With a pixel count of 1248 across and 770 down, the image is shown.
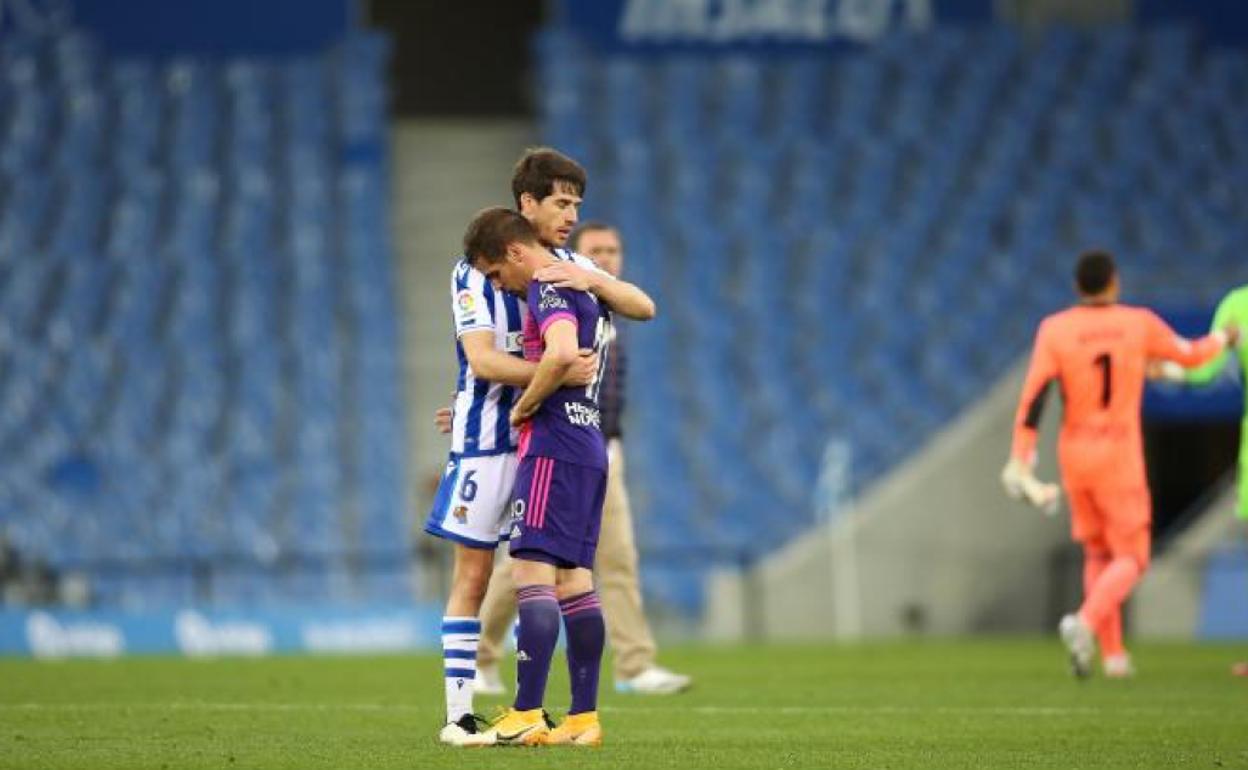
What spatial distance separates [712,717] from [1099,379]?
3917mm

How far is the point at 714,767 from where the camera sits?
300 inches

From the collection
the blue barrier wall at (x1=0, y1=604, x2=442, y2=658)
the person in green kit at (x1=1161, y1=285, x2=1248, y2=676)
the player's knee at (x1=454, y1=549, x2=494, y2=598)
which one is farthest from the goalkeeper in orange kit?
the blue barrier wall at (x1=0, y1=604, x2=442, y2=658)

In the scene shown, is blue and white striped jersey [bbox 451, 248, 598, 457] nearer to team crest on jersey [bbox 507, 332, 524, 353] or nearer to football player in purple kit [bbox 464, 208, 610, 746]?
team crest on jersey [bbox 507, 332, 524, 353]

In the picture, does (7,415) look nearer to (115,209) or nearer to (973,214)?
(115,209)

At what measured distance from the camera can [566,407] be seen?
8219 millimetres

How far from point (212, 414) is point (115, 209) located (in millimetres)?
3249

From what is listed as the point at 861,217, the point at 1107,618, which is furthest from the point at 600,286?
the point at 861,217

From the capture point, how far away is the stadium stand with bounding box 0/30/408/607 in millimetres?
24156

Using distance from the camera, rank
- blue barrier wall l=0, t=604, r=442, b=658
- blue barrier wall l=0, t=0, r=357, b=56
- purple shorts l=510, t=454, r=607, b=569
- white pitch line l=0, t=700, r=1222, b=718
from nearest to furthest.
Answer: purple shorts l=510, t=454, r=607, b=569
white pitch line l=0, t=700, r=1222, b=718
blue barrier wall l=0, t=604, r=442, b=658
blue barrier wall l=0, t=0, r=357, b=56

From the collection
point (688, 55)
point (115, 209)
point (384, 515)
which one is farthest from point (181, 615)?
point (688, 55)

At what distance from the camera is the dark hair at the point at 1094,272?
13.1 m

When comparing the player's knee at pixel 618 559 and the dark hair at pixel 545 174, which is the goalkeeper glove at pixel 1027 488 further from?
the dark hair at pixel 545 174

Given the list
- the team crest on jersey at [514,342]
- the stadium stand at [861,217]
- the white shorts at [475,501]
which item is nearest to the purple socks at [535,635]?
the white shorts at [475,501]

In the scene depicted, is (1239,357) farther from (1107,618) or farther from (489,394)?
(489,394)
